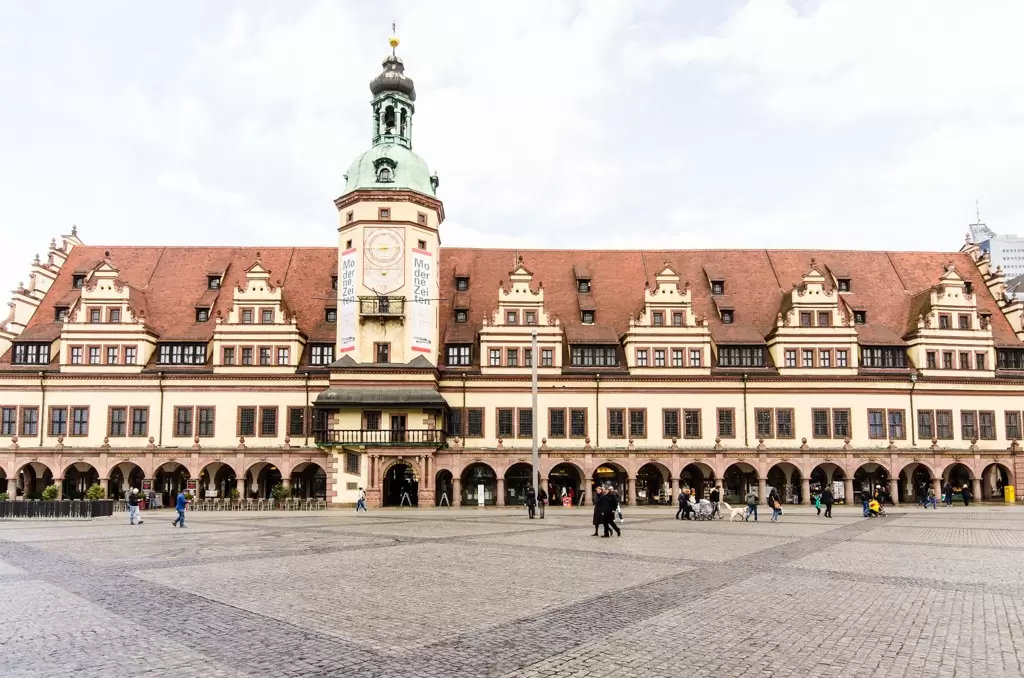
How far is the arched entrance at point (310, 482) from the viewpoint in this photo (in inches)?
2237

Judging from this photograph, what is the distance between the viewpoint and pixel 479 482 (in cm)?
5653

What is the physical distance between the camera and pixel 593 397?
5641 centimetres

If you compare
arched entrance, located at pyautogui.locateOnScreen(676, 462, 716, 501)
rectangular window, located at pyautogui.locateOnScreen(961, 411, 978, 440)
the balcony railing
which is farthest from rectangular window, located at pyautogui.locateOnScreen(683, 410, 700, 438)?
rectangular window, located at pyautogui.locateOnScreen(961, 411, 978, 440)

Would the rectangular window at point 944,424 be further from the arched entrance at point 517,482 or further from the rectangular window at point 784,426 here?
the arched entrance at point 517,482

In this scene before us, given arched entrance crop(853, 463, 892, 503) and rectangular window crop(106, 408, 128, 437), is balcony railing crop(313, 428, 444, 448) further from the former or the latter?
arched entrance crop(853, 463, 892, 503)

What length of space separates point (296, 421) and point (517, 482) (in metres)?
15.3

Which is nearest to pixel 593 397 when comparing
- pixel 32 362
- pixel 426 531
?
pixel 426 531

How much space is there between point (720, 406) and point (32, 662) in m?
50.0

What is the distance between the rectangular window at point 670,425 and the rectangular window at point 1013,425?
22.8 m

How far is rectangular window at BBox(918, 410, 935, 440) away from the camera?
56.9m

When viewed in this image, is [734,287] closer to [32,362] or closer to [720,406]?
[720,406]

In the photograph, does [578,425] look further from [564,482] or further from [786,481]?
[786,481]

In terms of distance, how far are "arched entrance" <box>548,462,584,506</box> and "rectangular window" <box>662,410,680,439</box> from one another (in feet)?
21.2

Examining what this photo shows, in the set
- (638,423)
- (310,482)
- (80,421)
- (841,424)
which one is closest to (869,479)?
(841,424)
